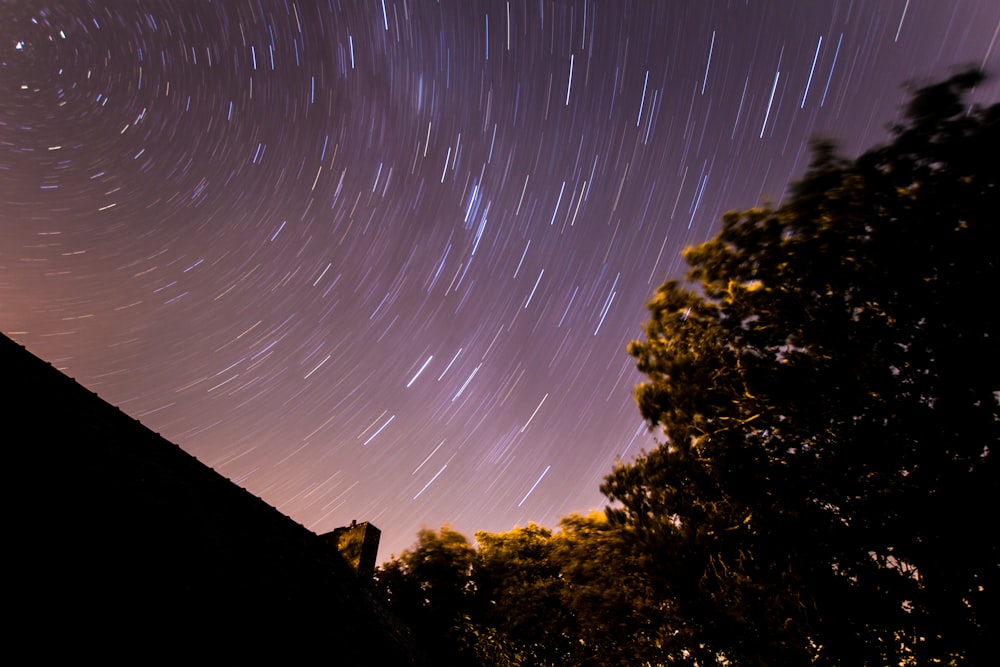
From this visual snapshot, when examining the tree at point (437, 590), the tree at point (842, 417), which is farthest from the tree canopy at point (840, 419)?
the tree at point (437, 590)

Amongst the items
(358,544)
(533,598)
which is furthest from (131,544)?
(533,598)

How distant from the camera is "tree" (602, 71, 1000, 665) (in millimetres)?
5762

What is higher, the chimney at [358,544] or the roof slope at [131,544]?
the chimney at [358,544]

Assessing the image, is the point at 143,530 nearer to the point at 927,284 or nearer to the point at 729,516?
the point at 729,516

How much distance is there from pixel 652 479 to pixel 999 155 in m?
7.62

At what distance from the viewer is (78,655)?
457cm

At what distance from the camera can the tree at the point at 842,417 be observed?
18.9ft

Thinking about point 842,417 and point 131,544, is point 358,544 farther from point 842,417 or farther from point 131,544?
point 842,417

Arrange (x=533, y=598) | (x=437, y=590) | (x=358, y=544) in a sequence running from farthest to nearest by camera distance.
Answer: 1. (x=437, y=590)
2. (x=533, y=598)
3. (x=358, y=544)

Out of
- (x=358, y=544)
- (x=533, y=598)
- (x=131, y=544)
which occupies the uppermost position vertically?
(x=358, y=544)

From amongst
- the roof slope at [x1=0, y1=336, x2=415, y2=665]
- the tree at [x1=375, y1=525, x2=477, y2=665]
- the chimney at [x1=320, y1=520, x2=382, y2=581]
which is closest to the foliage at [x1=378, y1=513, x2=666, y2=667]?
the tree at [x1=375, y1=525, x2=477, y2=665]

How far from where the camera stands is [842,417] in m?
6.98

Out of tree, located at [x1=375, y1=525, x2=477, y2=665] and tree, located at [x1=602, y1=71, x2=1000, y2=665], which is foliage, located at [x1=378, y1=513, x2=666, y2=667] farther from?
tree, located at [x1=602, y1=71, x2=1000, y2=665]

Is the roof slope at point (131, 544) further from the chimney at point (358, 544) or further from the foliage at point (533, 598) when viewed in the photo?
the foliage at point (533, 598)
